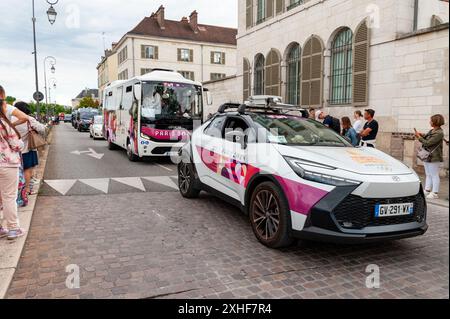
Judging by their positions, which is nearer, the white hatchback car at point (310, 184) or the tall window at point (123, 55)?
the white hatchback car at point (310, 184)

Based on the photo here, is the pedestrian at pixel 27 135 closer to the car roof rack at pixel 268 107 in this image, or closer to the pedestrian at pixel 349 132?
the car roof rack at pixel 268 107

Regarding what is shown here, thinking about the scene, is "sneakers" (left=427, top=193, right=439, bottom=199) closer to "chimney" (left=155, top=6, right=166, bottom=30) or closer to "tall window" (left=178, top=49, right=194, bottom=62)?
"tall window" (left=178, top=49, right=194, bottom=62)

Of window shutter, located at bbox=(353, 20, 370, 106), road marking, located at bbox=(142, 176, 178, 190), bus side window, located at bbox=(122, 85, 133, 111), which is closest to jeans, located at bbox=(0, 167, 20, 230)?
road marking, located at bbox=(142, 176, 178, 190)

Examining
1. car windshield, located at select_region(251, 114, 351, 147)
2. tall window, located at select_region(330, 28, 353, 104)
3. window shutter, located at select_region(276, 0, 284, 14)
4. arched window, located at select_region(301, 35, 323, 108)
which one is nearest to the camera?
car windshield, located at select_region(251, 114, 351, 147)

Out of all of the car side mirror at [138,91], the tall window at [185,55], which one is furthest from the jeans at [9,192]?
the tall window at [185,55]

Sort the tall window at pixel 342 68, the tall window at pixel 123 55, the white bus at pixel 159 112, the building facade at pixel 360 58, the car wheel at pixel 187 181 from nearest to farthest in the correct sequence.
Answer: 1. the car wheel at pixel 187 181
2. the building facade at pixel 360 58
3. the white bus at pixel 159 112
4. the tall window at pixel 342 68
5. the tall window at pixel 123 55

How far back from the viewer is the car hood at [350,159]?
12.3ft

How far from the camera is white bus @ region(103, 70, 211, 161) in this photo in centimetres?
1097

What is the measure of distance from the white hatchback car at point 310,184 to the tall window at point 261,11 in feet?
45.9

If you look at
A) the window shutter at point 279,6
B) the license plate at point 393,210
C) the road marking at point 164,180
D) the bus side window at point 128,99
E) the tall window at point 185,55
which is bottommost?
the road marking at point 164,180

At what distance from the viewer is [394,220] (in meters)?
3.71

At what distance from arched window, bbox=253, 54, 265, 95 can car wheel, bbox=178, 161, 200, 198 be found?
12.1 meters

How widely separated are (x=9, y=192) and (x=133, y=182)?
395 cm

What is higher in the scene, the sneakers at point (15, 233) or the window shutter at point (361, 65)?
the window shutter at point (361, 65)
